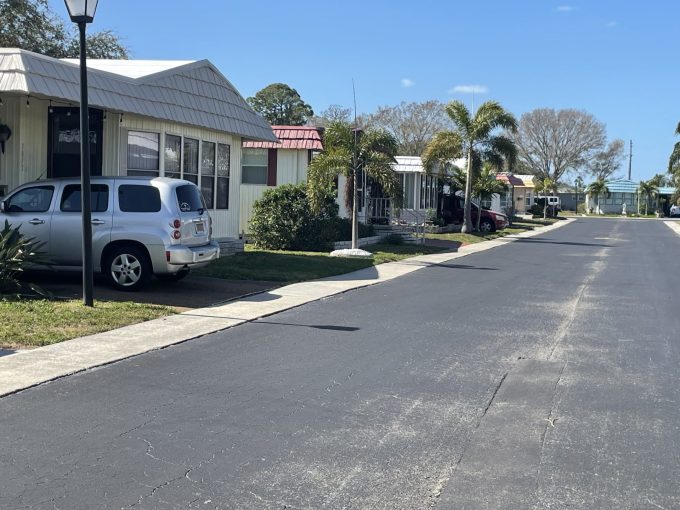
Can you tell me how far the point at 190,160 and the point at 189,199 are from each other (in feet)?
17.6

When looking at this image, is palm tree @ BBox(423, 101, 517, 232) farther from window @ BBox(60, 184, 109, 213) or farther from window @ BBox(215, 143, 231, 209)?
window @ BBox(60, 184, 109, 213)

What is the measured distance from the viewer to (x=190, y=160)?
1727 cm

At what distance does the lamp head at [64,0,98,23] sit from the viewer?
10.1 metres

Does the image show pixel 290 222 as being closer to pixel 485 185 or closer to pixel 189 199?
pixel 189 199

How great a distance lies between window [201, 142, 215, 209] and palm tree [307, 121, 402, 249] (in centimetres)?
328

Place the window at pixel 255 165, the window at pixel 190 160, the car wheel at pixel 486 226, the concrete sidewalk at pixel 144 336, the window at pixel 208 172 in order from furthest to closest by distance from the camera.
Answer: the car wheel at pixel 486 226, the window at pixel 255 165, the window at pixel 208 172, the window at pixel 190 160, the concrete sidewalk at pixel 144 336

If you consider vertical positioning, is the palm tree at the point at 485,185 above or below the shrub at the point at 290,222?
above

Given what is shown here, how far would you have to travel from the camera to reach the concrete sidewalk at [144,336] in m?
7.02

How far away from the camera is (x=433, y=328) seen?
32.6 ft

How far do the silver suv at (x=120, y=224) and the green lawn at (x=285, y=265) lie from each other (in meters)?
2.92

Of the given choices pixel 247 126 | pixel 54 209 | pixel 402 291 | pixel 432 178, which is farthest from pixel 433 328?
pixel 432 178

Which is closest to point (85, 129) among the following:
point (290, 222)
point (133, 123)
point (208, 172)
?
point (133, 123)

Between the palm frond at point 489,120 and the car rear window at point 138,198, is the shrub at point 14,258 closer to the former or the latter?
the car rear window at point 138,198

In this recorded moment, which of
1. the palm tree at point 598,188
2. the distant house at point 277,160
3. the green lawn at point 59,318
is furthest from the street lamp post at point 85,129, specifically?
the palm tree at point 598,188
